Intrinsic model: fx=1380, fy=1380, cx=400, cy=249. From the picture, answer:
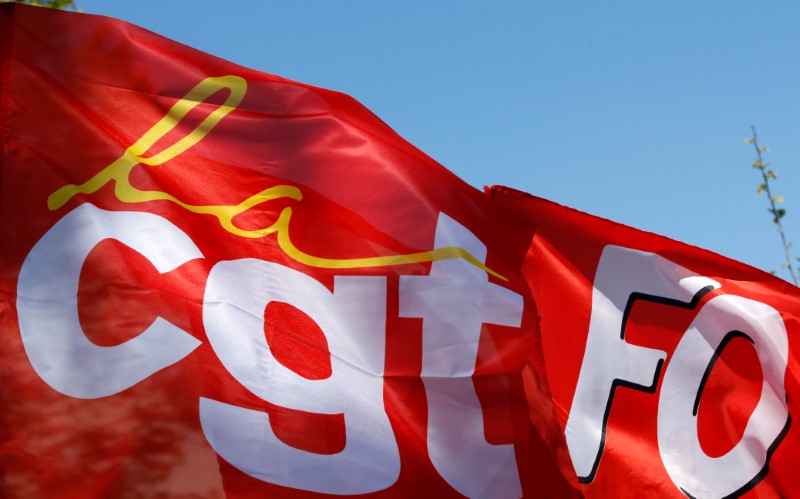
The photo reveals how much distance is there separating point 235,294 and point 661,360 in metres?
2.54

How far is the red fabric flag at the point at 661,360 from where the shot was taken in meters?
7.49

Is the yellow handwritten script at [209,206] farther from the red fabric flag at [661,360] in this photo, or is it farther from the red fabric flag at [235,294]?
the red fabric flag at [661,360]

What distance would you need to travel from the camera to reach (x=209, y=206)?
6.86m

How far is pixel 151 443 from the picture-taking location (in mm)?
6020

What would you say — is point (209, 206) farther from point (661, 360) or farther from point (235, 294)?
point (661, 360)

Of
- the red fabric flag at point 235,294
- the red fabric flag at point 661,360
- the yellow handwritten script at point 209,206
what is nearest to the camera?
the red fabric flag at point 235,294

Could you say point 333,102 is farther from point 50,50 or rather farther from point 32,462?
point 32,462

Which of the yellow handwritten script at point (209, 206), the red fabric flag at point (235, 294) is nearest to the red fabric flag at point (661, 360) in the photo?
the red fabric flag at point (235, 294)

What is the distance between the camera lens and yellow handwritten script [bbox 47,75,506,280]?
6.65 m

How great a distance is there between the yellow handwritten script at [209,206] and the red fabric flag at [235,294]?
11mm

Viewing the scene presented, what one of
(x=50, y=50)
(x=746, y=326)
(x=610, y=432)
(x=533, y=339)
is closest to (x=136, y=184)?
(x=50, y=50)

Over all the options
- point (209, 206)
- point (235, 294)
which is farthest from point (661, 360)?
A: point (209, 206)

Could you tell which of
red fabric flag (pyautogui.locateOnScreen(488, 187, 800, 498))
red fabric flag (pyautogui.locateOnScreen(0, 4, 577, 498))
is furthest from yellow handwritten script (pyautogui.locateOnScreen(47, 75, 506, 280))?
red fabric flag (pyautogui.locateOnScreen(488, 187, 800, 498))

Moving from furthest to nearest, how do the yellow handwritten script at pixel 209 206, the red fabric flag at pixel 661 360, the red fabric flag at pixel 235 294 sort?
the red fabric flag at pixel 661 360 < the yellow handwritten script at pixel 209 206 < the red fabric flag at pixel 235 294
